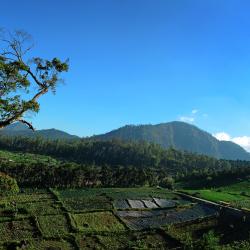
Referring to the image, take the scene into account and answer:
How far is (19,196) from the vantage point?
87750 millimetres

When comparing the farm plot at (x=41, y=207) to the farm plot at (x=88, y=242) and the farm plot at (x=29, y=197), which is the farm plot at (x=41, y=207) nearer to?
the farm plot at (x=29, y=197)

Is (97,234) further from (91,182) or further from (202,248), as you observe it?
(91,182)

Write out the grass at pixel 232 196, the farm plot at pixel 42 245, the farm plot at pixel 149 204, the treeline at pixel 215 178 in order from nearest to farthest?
1. the farm plot at pixel 42 245
2. the farm plot at pixel 149 204
3. the grass at pixel 232 196
4. the treeline at pixel 215 178

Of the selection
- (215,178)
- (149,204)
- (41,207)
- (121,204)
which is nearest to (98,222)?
(41,207)

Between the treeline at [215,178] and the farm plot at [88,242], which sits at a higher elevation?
the treeline at [215,178]

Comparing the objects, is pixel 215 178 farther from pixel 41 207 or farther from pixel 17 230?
pixel 17 230

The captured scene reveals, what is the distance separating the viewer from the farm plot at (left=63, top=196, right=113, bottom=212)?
7519 centimetres

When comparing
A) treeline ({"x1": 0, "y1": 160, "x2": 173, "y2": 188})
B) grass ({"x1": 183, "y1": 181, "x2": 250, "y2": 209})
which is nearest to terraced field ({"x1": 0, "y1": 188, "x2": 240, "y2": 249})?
grass ({"x1": 183, "y1": 181, "x2": 250, "y2": 209})

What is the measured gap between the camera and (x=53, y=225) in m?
62.0

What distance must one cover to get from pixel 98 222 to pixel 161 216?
13114 millimetres

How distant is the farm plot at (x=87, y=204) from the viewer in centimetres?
7519

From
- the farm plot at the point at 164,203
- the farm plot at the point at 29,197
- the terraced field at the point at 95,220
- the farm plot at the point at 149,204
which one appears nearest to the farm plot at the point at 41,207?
the terraced field at the point at 95,220

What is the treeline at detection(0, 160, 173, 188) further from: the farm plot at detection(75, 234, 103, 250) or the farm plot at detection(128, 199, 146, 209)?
the farm plot at detection(75, 234, 103, 250)

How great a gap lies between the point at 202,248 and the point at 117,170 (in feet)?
373
